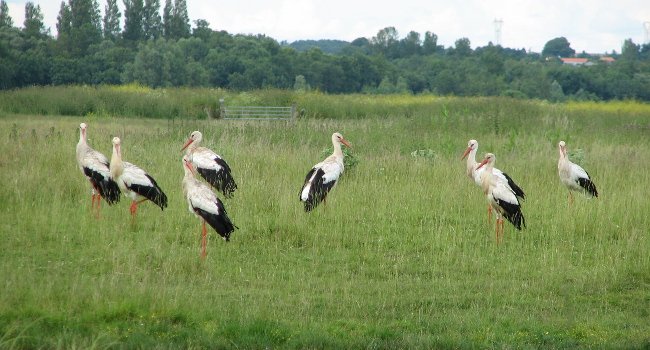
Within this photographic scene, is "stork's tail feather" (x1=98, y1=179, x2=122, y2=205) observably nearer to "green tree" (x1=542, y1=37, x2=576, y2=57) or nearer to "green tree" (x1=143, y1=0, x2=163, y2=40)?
"green tree" (x1=143, y1=0, x2=163, y2=40)

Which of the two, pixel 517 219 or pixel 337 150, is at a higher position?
pixel 337 150

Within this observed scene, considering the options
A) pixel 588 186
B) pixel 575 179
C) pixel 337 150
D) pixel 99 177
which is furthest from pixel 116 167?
pixel 588 186

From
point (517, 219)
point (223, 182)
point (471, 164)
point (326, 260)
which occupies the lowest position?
point (326, 260)

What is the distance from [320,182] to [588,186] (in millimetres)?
3985

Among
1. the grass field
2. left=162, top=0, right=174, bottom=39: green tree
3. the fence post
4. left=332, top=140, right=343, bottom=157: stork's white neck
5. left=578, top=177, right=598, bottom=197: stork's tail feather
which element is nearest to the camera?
the grass field

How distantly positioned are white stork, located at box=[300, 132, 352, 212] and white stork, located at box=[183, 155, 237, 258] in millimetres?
1684

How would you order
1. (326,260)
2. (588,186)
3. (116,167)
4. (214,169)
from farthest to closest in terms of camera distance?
(588,186), (214,169), (116,167), (326,260)

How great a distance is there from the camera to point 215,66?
52.3m

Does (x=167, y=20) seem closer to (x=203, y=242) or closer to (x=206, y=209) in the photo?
(x=206, y=209)

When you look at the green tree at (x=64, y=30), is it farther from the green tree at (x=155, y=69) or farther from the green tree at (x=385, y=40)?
the green tree at (x=385, y=40)

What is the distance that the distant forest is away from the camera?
Answer: 46094 mm

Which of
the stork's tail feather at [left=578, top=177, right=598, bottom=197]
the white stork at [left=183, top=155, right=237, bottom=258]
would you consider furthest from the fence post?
the white stork at [left=183, top=155, right=237, bottom=258]

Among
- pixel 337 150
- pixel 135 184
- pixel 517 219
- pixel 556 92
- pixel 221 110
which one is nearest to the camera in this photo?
pixel 517 219

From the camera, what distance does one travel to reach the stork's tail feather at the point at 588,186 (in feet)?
40.9
